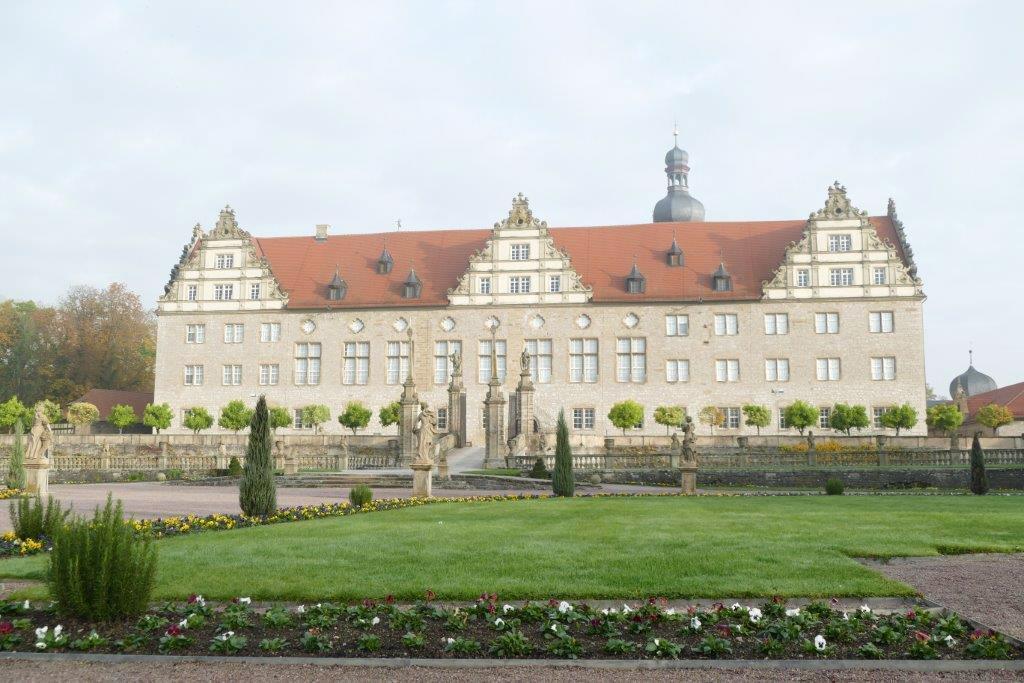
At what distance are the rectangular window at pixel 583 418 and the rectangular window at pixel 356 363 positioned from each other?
41.7 feet

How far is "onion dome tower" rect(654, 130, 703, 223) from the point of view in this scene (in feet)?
223

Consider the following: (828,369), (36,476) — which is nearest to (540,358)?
(828,369)

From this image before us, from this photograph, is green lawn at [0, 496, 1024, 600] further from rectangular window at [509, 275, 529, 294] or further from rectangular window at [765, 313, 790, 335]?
rectangular window at [509, 275, 529, 294]

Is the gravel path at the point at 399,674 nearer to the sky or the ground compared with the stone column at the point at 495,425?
nearer to the ground

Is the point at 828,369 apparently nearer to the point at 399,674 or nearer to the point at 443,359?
the point at 443,359

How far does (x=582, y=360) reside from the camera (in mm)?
54094

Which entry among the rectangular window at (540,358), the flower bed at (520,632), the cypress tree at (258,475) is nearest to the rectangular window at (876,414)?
the rectangular window at (540,358)

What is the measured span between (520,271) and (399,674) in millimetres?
48430

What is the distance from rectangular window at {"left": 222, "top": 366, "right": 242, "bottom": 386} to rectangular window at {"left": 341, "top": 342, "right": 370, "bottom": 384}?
21.6 feet

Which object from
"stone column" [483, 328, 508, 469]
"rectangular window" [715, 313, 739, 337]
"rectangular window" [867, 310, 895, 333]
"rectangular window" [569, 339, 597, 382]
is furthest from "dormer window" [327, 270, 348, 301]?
"rectangular window" [867, 310, 895, 333]

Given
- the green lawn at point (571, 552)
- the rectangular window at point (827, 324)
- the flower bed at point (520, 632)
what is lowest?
the flower bed at point (520, 632)

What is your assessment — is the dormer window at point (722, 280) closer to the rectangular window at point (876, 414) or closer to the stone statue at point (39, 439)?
the rectangular window at point (876, 414)

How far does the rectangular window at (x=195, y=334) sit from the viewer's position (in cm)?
5725

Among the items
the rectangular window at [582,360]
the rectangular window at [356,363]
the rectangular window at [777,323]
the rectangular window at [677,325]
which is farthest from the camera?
the rectangular window at [356,363]
